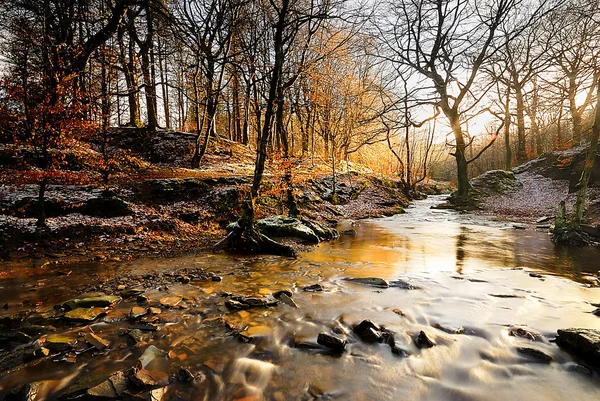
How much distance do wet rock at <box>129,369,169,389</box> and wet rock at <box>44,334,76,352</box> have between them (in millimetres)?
1147

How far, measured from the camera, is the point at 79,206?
9633mm

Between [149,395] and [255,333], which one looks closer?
[149,395]

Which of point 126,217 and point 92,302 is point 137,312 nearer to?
point 92,302

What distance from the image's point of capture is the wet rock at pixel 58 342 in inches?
127

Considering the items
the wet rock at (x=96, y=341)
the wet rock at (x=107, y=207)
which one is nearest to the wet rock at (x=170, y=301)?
the wet rock at (x=96, y=341)

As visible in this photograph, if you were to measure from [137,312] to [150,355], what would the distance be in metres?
1.26

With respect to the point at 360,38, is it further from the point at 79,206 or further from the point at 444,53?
the point at 79,206

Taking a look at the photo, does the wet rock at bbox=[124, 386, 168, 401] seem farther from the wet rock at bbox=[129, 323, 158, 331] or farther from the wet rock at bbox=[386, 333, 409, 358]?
the wet rock at bbox=[386, 333, 409, 358]

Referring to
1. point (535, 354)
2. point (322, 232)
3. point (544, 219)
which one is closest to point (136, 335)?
point (535, 354)

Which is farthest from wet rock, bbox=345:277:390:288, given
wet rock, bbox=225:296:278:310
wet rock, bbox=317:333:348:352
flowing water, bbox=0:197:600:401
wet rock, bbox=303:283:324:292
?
wet rock, bbox=317:333:348:352

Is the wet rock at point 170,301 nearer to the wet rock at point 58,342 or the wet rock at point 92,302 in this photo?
the wet rock at point 92,302

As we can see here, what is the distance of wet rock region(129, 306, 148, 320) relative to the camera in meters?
4.05

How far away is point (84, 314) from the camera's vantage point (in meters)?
4.02

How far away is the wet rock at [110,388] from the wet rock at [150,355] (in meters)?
0.27
